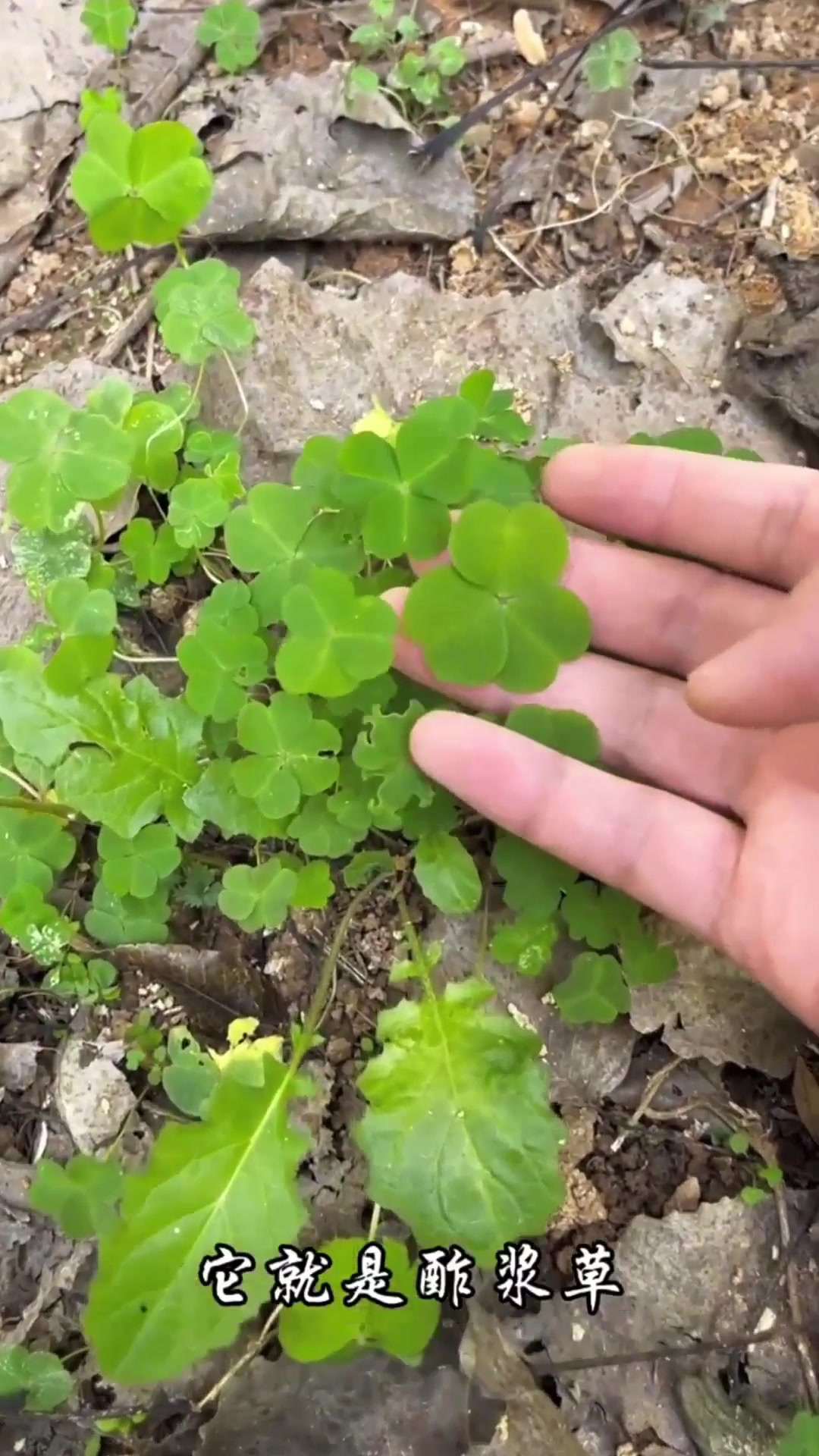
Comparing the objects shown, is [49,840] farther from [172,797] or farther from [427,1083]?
[427,1083]

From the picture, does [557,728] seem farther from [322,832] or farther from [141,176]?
[141,176]

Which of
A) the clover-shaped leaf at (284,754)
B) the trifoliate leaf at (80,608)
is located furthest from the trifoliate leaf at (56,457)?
the clover-shaped leaf at (284,754)

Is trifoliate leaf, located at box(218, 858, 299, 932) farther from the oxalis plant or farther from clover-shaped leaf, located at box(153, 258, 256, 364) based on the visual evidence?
clover-shaped leaf, located at box(153, 258, 256, 364)

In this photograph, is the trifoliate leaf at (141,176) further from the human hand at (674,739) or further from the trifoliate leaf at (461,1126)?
the trifoliate leaf at (461,1126)

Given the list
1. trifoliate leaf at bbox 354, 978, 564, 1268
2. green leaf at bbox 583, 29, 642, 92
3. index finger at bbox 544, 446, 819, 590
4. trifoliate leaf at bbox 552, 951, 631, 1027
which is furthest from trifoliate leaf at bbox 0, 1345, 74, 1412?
green leaf at bbox 583, 29, 642, 92

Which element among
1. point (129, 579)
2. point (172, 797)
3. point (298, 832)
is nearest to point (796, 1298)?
point (298, 832)
